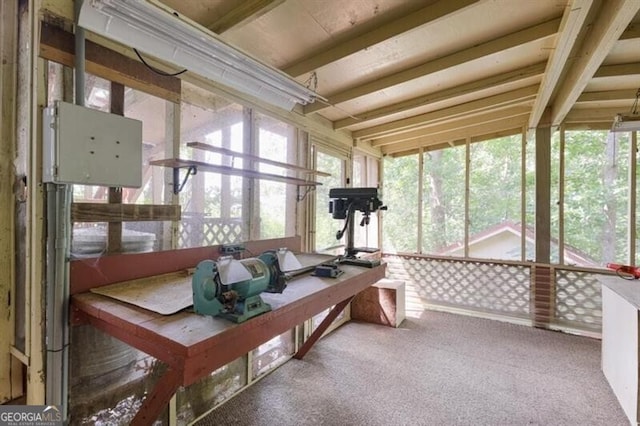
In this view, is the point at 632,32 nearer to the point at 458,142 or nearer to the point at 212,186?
the point at 458,142

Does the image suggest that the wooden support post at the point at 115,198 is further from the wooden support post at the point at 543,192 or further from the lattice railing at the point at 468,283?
the wooden support post at the point at 543,192

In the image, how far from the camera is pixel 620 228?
3.53 meters

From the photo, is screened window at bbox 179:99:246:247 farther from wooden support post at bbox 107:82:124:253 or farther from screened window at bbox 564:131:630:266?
screened window at bbox 564:131:630:266

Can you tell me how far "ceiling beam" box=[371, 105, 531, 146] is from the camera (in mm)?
3742

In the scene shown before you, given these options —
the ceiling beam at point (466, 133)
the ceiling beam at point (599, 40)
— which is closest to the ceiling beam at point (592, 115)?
the ceiling beam at point (466, 133)

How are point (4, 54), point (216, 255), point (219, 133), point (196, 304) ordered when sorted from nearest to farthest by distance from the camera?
point (196, 304), point (4, 54), point (216, 255), point (219, 133)

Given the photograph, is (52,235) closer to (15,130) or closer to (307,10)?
(15,130)

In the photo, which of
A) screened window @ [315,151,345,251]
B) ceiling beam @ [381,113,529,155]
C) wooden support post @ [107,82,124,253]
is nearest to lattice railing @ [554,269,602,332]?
ceiling beam @ [381,113,529,155]

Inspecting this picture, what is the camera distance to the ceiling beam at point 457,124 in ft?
12.3

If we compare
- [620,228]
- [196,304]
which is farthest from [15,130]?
[620,228]

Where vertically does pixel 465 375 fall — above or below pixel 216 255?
below

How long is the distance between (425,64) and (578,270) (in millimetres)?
3186

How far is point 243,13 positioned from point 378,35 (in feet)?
2.86

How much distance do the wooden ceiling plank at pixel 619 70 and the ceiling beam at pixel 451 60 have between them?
1.08m
